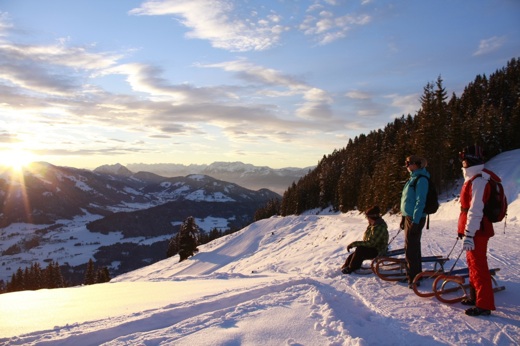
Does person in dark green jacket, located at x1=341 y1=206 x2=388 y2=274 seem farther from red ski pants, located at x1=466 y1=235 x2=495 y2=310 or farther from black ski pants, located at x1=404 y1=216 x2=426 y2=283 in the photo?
red ski pants, located at x1=466 y1=235 x2=495 y2=310

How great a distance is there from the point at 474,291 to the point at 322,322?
299 centimetres

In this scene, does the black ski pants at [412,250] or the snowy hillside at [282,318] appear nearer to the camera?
the snowy hillside at [282,318]

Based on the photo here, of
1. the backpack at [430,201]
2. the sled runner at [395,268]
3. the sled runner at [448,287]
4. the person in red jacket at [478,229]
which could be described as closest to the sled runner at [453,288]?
the sled runner at [448,287]

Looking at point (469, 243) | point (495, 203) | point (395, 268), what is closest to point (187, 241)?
point (395, 268)

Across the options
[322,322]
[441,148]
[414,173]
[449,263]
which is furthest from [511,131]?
[322,322]

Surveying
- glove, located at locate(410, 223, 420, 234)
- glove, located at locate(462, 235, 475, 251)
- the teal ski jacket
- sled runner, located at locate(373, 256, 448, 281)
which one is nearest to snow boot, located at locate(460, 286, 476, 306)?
glove, located at locate(462, 235, 475, 251)

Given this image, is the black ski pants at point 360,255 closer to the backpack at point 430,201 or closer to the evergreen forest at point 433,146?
the backpack at point 430,201

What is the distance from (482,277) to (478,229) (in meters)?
0.89

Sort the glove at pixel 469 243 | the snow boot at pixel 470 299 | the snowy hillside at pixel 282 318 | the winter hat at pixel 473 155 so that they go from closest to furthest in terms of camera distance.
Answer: the snowy hillside at pixel 282 318
the glove at pixel 469 243
the winter hat at pixel 473 155
the snow boot at pixel 470 299

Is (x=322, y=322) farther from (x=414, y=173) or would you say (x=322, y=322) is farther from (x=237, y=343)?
(x=414, y=173)

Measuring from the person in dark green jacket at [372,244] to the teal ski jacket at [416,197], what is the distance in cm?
212

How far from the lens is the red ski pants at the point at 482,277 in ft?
18.6

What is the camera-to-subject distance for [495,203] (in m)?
5.53

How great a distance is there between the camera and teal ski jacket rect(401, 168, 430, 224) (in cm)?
691
